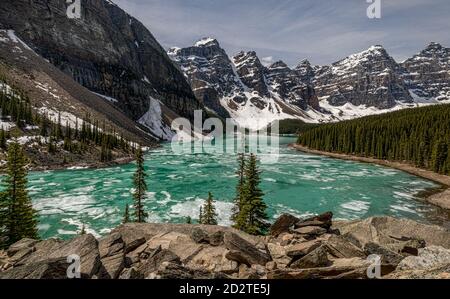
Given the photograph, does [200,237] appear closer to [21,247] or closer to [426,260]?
[21,247]

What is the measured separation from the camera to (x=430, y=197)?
51844 mm

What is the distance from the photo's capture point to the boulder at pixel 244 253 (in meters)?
14.6

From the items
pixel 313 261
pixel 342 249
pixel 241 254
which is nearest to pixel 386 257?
pixel 342 249

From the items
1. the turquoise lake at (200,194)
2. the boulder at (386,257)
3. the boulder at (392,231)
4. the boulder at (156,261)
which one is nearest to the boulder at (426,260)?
the boulder at (386,257)

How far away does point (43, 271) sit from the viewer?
1079 cm

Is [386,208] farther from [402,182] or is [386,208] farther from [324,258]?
[324,258]

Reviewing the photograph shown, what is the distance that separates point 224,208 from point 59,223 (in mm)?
21547

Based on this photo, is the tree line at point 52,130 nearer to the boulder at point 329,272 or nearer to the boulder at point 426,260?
the boulder at point 329,272

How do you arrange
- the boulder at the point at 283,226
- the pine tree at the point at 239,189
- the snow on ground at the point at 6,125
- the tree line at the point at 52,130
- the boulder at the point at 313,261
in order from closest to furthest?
1. the boulder at the point at 313,261
2. the boulder at the point at 283,226
3. the pine tree at the point at 239,189
4. the snow on ground at the point at 6,125
5. the tree line at the point at 52,130

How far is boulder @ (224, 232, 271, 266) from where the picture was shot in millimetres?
14609

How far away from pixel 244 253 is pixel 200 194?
37.8m

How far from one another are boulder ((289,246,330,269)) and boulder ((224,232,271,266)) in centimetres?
161

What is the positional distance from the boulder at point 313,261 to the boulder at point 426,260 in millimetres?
2911

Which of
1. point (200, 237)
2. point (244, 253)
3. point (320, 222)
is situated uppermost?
point (244, 253)
